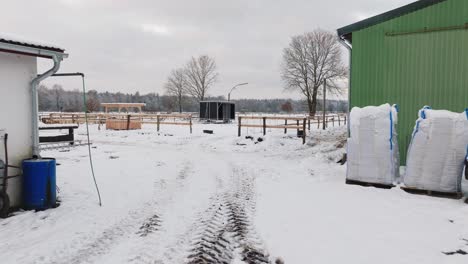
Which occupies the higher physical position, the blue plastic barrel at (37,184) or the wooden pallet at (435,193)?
the blue plastic barrel at (37,184)

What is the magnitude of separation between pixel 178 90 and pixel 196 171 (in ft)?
176

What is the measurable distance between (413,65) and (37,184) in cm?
901

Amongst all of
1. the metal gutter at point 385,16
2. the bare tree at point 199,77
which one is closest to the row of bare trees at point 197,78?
the bare tree at point 199,77

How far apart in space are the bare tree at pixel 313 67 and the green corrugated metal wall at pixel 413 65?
1312 inches

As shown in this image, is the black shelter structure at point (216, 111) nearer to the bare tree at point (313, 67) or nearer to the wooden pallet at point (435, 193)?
the bare tree at point (313, 67)

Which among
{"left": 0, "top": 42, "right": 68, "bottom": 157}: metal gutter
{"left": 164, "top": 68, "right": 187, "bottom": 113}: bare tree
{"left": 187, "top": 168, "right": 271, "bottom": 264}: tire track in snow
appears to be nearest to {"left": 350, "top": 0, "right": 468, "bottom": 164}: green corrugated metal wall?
{"left": 187, "top": 168, "right": 271, "bottom": 264}: tire track in snow

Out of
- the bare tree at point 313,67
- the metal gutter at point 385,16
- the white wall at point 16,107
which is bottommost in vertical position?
the white wall at point 16,107

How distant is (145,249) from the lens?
13.2ft

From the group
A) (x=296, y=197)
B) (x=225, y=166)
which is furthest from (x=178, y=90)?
(x=296, y=197)

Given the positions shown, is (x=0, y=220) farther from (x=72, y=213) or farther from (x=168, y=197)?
(x=168, y=197)

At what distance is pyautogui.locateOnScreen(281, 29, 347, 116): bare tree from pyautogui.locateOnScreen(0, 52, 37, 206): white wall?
38684 mm

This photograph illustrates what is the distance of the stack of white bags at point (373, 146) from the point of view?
23.0 ft

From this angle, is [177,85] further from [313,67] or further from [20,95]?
[20,95]

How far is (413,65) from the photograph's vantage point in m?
8.76
